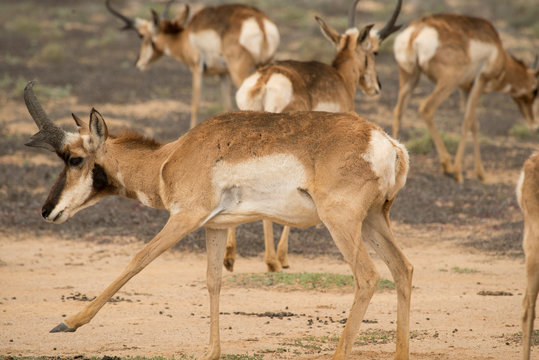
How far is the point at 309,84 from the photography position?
971cm

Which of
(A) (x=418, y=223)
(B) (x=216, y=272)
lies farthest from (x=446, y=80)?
(B) (x=216, y=272)

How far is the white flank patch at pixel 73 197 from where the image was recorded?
6.49 m

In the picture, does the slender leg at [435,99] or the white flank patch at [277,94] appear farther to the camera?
the slender leg at [435,99]

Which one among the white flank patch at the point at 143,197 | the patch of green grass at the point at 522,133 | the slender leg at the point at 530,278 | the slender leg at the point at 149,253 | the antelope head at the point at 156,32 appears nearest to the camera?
the slender leg at the point at 530,278

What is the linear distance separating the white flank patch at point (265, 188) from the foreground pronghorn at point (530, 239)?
1.56 meters

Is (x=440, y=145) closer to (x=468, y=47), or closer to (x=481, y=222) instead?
(x=468, y=47)

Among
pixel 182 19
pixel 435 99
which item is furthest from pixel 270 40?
pixel 182 19

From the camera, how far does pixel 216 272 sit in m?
6.57

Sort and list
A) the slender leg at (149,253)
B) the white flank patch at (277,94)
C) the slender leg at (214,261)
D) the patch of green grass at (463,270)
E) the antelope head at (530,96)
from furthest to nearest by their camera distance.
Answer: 1. the antelope head at (530,96)
2. the patch of green grass at (463,270)
3. the white flank patch at (277,94)
4. the slender leg at (214,261)
5. the slender leg at (149,253)

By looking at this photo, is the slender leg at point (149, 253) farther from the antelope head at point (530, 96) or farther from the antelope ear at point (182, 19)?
the antelope head at point (530, 96)

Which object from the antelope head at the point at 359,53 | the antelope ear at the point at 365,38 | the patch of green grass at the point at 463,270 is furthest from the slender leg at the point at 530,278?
the antelope ear at the point at 365,38

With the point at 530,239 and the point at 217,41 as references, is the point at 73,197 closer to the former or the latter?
the point at 530,239

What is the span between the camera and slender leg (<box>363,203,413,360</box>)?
628 centimetres

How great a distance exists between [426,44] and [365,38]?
11.9 ft
